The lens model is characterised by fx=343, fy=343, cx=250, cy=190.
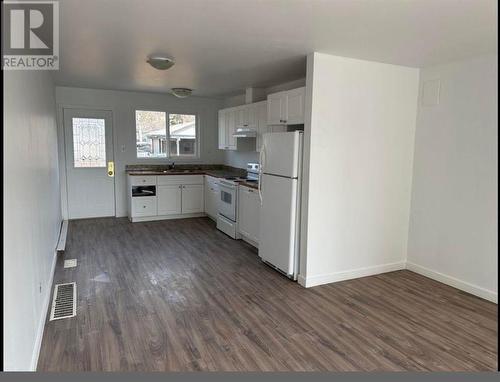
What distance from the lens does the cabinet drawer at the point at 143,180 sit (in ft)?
20.6

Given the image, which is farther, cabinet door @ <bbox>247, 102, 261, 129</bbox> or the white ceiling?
cabinet door @ <bbox>247, 102, 261, 129</bbox>

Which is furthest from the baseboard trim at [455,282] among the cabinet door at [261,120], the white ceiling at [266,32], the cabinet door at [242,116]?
the cabinet door at [242,116]

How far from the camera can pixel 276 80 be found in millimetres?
4906

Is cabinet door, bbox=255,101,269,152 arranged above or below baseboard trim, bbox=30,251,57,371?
above

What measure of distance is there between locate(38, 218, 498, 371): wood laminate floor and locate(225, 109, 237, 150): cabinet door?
2578mm

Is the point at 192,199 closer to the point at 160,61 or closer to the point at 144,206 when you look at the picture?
the point at 144,206

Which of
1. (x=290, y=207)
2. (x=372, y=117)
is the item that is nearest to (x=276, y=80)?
(x=372, y=117)

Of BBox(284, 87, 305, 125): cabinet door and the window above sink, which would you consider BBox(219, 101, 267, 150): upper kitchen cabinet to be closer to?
the window above sink

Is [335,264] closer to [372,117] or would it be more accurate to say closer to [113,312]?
[372,117]

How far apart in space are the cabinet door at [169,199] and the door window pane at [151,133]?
908 mm

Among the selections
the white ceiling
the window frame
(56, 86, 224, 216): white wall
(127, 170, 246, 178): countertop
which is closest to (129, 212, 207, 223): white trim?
(56, 86, 224, 216): white wall

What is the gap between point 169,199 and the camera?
6.62 metres

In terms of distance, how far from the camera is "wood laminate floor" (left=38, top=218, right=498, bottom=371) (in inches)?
93.7

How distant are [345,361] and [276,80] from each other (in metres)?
3.75
